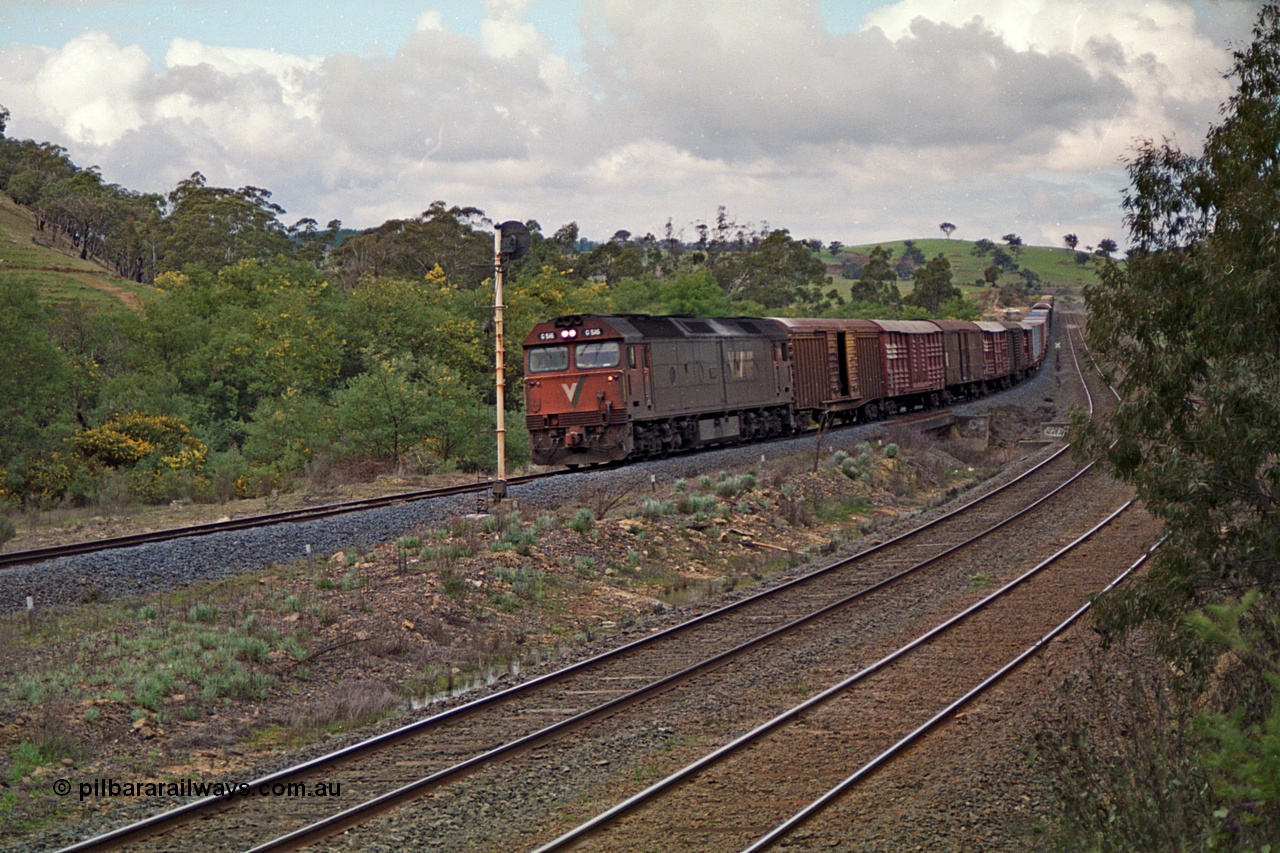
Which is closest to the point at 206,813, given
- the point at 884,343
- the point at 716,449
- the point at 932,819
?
the point at 932,819

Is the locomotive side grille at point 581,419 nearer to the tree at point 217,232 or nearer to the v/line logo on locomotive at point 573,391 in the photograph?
the v/line logo on locomotive at point 573,391

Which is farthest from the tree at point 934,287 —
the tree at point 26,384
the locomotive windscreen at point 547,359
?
the locomotive windscreen at point 547,359

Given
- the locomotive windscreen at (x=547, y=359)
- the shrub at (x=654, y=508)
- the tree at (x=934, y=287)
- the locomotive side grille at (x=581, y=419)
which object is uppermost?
the tree at (x=934, y=287)

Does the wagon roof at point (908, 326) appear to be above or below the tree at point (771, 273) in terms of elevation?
below

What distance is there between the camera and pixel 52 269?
4195 inches

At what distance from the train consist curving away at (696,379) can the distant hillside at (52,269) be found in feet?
230

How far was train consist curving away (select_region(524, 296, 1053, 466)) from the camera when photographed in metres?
27.9

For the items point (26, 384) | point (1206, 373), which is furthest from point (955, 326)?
point (1206, 373)

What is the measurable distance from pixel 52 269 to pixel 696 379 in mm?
94668

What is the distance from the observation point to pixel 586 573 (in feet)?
63.1

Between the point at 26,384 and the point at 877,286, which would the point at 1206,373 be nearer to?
the point at 26,384

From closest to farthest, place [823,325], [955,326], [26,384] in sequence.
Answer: [823,325], [26,384], [955,326]

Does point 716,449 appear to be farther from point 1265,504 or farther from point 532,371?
point 1265,504

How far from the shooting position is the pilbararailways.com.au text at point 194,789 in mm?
9523
